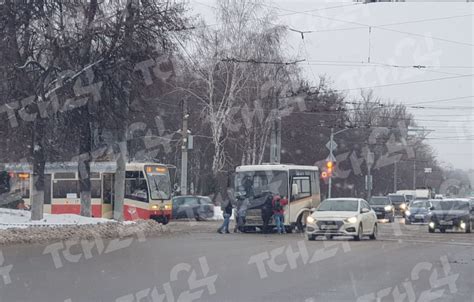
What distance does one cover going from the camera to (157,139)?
55.1m

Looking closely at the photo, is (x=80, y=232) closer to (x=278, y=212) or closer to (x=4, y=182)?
(x=278, y=212)

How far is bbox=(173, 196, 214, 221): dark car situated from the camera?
145ft

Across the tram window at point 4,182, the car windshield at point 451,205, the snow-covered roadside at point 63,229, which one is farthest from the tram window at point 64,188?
the car windshield at point 451,205

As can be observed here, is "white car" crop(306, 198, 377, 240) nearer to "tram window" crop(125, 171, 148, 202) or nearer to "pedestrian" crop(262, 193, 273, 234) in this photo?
"pedestrian" crop(262, 193, 273, 234)

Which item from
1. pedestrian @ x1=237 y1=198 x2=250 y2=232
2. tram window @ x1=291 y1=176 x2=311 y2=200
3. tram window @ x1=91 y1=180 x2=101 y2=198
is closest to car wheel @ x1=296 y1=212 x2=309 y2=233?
tram window @ x1=291 y1=176 x2=311 y2=200

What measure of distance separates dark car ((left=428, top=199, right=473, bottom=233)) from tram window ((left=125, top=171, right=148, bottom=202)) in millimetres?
12932

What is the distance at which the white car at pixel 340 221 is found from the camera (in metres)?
25.3

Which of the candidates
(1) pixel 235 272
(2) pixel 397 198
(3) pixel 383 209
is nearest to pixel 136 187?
(3) pixel 383 209

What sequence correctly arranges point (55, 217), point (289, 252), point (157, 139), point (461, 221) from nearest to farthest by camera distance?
1. point (289, 252)
2. point (55, 217)
3. point (461, 221)
4. point (157, 139)

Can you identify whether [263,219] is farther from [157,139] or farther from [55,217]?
[157,139]

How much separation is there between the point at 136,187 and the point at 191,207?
8.70m

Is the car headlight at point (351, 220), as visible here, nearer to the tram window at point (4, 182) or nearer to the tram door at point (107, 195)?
the tram door at point (107, 195)

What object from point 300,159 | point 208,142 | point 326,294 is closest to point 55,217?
point 326,294

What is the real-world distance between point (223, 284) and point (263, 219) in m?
17.1
